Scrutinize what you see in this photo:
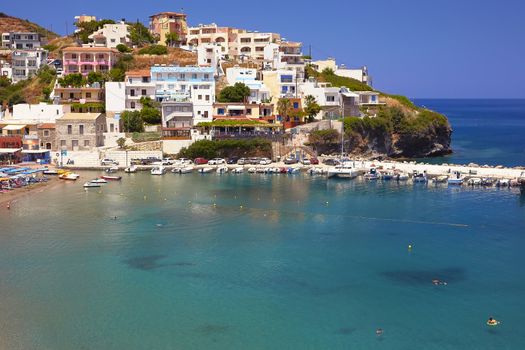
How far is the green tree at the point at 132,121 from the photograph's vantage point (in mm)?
82125

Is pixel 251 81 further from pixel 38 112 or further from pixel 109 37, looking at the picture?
pixel 38 112

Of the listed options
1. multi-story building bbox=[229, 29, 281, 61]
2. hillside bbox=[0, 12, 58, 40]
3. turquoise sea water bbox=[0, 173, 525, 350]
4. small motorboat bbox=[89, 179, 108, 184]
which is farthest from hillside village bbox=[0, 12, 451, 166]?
hillside bbox=[0, 12, 58, 40]

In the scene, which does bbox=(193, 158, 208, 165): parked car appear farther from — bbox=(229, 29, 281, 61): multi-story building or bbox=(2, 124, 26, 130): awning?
bbox=(229, 29, 281, 61): multi-story building

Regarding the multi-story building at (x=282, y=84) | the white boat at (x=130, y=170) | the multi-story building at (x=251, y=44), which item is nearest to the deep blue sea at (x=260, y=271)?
the white boat at (x=130, y=170)

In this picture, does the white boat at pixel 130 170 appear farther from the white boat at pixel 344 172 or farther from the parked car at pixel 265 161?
the white boat at pixel 344 172

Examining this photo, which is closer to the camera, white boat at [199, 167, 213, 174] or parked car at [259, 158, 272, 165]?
white boat at [199, 167, 213, 174]

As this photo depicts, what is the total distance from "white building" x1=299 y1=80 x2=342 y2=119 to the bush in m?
24.7

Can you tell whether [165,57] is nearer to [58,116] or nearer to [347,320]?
[58,116]

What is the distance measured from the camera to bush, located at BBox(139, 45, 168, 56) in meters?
103

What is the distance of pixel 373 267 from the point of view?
3822 cm

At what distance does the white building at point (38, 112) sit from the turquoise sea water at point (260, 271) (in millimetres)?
26769

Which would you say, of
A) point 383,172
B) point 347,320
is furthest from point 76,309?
point 383,172

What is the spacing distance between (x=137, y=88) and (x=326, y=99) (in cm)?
2592

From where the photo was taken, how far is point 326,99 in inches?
3573
